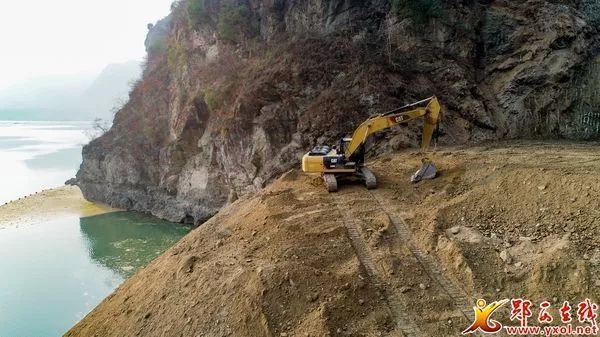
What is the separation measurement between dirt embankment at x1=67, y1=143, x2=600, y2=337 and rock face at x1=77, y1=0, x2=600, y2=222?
6.45m

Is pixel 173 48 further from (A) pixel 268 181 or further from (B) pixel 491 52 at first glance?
(B) pixel 491 52

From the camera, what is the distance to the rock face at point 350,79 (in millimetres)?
15633

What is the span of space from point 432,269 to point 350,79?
12182mm

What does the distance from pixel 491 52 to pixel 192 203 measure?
1813 centimetres

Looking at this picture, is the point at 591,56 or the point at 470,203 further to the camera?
the point at 591,56

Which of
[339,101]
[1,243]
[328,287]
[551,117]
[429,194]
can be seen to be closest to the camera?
[328,287]

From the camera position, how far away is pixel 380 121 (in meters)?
10.5

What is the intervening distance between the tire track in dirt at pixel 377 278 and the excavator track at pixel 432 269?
769 mm

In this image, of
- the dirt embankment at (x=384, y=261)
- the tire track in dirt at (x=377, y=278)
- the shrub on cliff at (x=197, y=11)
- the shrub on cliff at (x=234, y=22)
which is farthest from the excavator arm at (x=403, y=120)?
the shrub on cliff at (x=197, y=11)

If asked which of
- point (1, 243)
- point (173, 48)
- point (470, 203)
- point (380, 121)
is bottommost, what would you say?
point (1, 243)

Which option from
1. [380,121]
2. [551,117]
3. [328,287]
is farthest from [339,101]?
[328,287]
